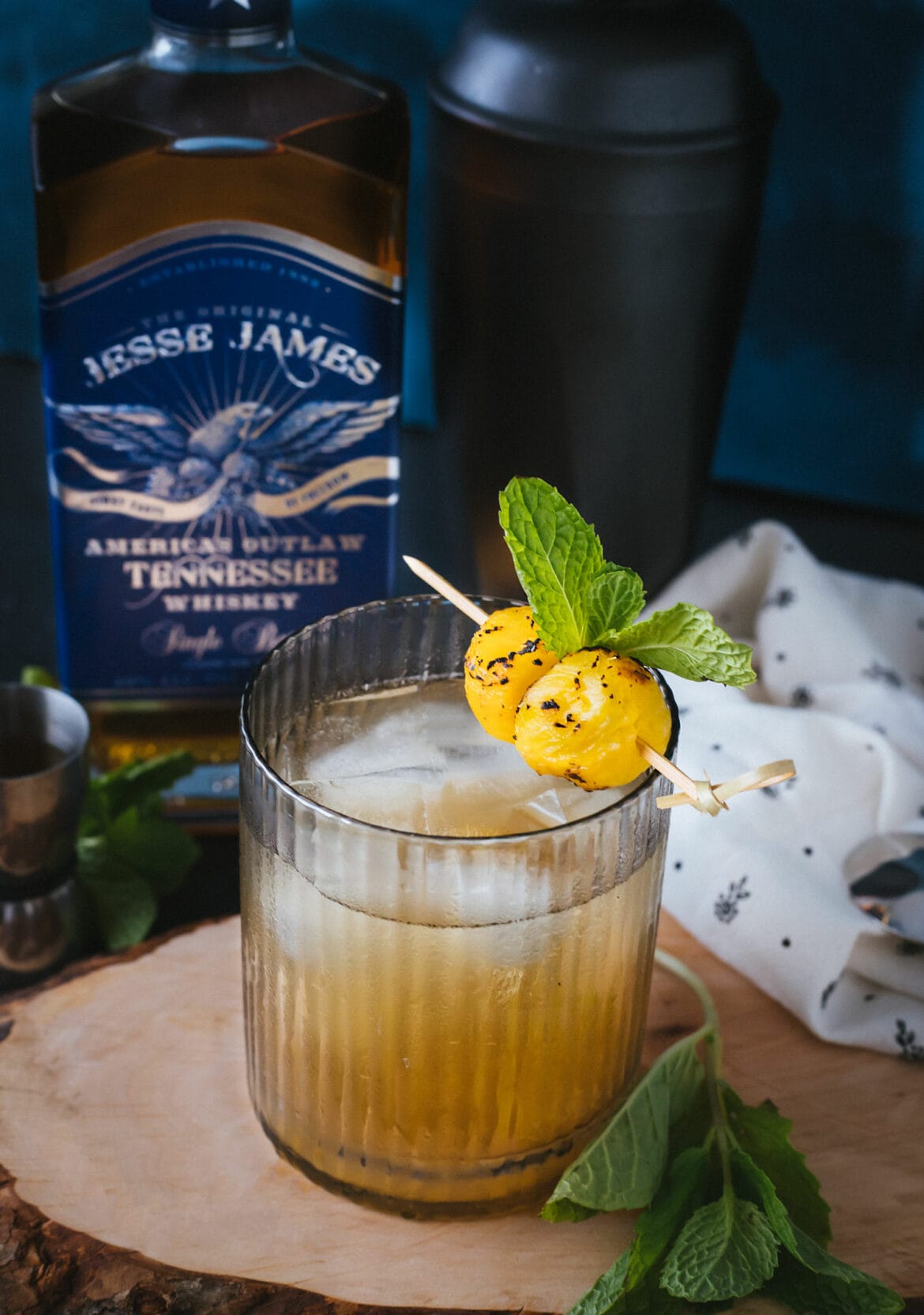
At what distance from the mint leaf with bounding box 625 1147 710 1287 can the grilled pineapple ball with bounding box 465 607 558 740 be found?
9.2 inches

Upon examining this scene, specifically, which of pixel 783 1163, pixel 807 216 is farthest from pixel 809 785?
pixel 807 216

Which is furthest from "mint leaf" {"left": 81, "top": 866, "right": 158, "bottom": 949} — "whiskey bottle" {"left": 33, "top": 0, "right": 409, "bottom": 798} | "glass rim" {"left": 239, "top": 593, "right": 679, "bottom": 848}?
"glass rim" {"left": 239, "top": 593, "right": 679, "bottom": 848}

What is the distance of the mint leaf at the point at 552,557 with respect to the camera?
70cm

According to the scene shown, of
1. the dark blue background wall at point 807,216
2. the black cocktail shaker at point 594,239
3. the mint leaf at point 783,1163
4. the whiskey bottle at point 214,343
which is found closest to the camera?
the mint leaf at point 783,1163

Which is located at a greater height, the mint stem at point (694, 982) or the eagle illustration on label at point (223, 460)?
the eagle illustration on label at point (223, 460)

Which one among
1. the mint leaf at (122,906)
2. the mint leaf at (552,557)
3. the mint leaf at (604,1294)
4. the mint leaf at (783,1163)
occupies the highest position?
the mint leaf at (552,557)

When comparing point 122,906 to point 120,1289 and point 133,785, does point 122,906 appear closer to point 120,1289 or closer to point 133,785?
point 133,785

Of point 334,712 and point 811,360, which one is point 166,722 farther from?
point 811,360

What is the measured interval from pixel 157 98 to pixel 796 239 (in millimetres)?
702

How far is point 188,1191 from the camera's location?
789 mm

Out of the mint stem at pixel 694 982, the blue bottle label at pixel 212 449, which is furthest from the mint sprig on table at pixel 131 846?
the mint stem at pixel 694 982

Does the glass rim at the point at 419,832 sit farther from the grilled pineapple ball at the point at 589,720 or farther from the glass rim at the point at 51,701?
the glass rim at the point at 51,701

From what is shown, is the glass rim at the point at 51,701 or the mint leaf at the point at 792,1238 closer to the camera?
the mint leaf at the point at 792,1238

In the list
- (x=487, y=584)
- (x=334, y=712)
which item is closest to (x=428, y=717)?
(x=334, y=712)
